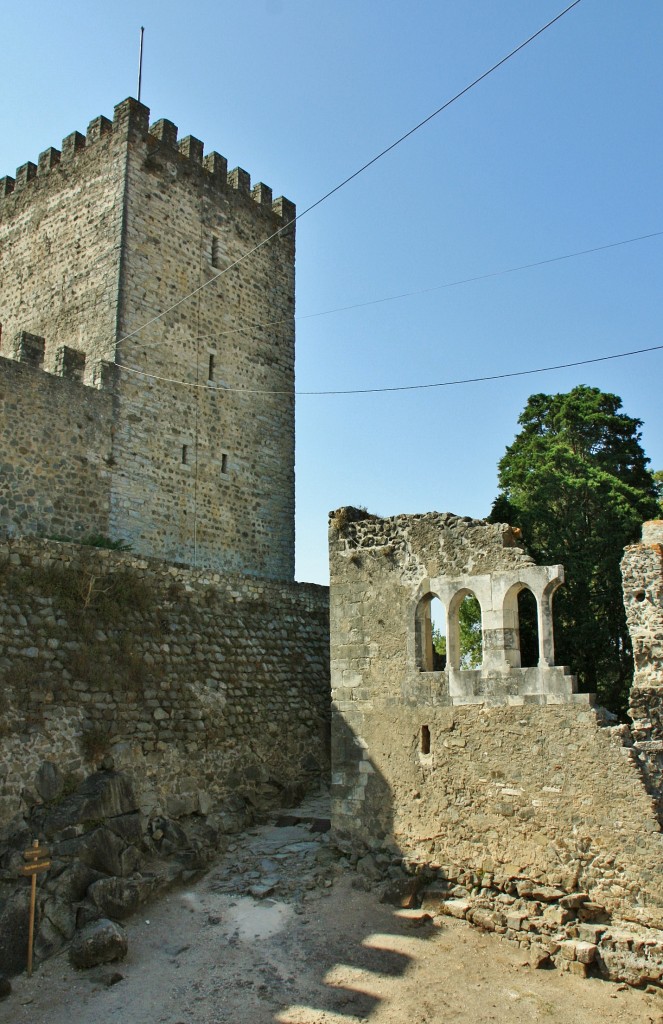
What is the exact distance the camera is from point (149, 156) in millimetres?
18484

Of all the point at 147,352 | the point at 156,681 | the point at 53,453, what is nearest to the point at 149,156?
the point at 147,352

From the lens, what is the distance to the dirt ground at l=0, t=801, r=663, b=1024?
25.2 feet

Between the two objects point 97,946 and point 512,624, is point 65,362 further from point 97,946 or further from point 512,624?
point 97,946

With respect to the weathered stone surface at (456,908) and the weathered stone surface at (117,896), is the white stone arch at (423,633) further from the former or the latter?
the weathered stone surface at (117,896)

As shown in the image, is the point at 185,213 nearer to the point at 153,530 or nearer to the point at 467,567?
the point at 153,530

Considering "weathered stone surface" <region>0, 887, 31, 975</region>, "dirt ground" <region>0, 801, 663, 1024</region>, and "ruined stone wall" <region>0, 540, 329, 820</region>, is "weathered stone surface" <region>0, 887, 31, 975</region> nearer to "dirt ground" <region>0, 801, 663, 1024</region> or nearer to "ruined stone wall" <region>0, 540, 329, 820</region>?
"dirt ground" <region>0, 801, 663, 1024</region>

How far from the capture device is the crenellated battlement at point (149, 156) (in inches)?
725

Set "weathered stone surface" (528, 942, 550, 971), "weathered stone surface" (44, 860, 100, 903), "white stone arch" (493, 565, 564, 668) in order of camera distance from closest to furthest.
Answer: "weathered stone surface" (528, 942, 550, 971)
"weathered stone surface" (44, 860, 100, 903)
"white stone arch" (493, 565, 564, 668)

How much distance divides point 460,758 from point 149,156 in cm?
1475

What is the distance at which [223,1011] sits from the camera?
7.73 metres

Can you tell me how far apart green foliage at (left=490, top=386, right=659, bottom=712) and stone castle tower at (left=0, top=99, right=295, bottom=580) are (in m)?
5.94

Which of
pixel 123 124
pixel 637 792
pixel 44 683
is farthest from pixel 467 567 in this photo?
pixel 123 124

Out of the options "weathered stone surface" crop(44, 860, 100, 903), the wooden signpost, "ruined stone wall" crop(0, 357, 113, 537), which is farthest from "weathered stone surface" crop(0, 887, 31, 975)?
"ruined stone wall" crop(0, 357, 113, 537)

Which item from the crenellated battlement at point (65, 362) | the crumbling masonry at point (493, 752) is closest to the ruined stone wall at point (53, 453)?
the crenellated battlement at point (65, 362)
